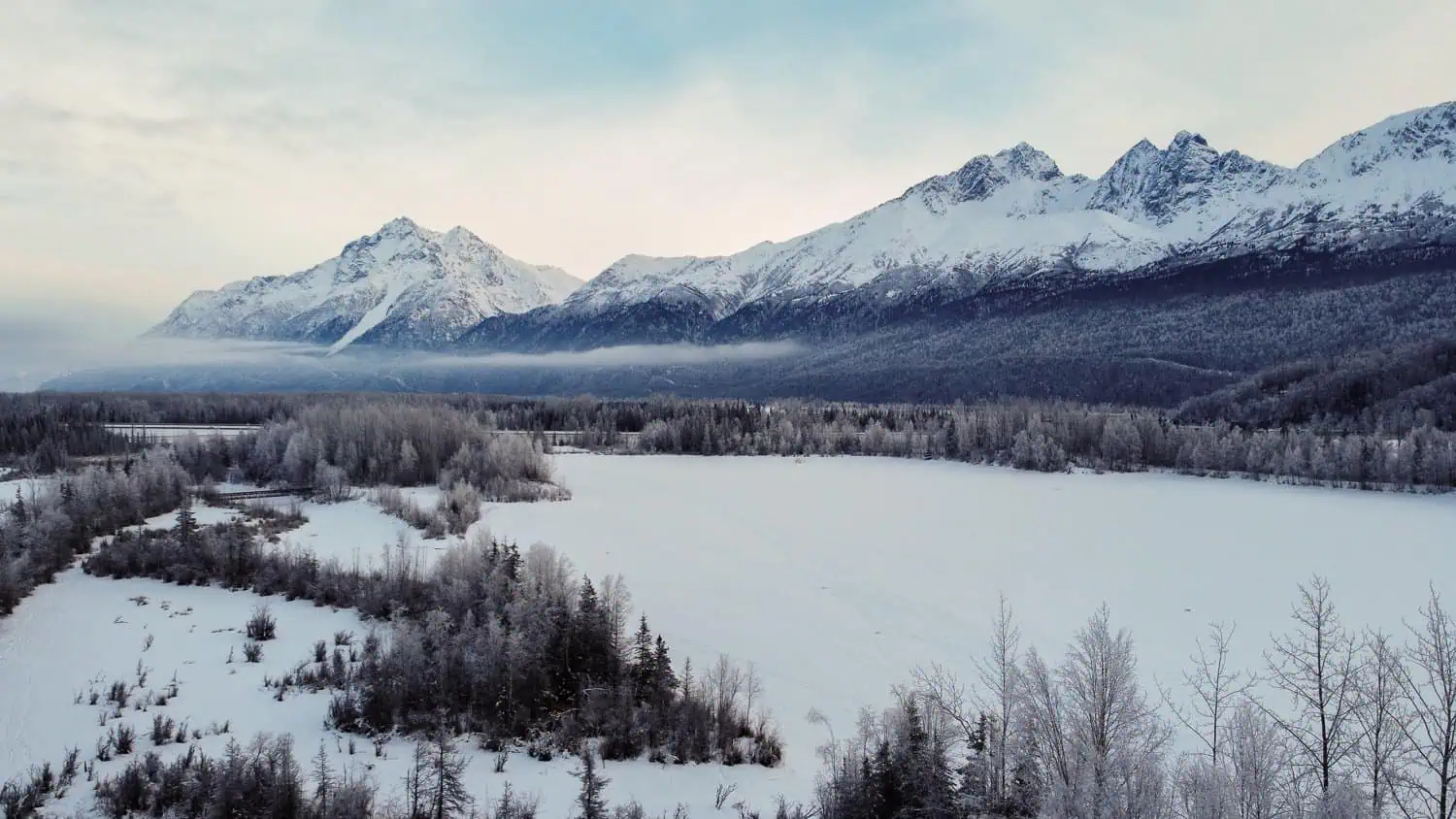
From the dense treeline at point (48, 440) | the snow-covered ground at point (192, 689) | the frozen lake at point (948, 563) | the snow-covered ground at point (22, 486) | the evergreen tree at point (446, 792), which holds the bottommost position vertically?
the frozen lake at point (948, 563)

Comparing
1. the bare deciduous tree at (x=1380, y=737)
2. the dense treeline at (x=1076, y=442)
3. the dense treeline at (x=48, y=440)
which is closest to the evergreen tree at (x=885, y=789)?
the bare deciduous tree at (x=1380, y=737)

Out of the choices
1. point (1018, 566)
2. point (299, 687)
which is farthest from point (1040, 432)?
point (299, 687)

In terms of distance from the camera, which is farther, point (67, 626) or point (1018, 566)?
point (1018, 566)

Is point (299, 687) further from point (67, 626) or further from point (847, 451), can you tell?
point (847, 451)

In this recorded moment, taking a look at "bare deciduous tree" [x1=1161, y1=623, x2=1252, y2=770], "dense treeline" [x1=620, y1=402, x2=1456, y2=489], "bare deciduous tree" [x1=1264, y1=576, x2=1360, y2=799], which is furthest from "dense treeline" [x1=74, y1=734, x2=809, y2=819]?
"dense treeline" [x1=620, y1=402, x2=1456, y2=489]

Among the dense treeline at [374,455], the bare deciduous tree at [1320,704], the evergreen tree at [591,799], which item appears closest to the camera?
the evergreen tree at [591,799]

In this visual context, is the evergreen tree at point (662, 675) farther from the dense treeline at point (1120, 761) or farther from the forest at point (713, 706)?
the dense treeline at point (1120, 761)

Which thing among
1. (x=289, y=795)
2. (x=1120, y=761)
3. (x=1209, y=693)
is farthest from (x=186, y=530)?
(x=1209, y=693)
